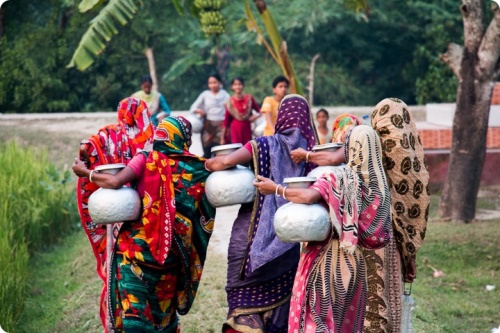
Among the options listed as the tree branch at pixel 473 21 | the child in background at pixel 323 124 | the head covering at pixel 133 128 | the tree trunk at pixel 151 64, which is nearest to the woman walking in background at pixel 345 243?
the head covering at pixel 133 128

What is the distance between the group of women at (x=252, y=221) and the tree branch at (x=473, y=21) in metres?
5.02

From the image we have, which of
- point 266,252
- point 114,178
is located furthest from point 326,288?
point 114,178

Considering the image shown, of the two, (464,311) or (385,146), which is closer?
(385,146)

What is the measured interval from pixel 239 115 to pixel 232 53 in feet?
36.3

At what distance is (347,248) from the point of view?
5020 millimetres

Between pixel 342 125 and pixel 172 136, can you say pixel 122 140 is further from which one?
pixel 342 125

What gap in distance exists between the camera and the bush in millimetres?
8406

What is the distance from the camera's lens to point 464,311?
853 cm

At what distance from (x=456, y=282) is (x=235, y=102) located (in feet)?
13.6

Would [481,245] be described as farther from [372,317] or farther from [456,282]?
[372,317]

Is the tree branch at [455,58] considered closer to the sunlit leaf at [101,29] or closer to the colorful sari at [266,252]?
the sunlit leaf at [101,29]

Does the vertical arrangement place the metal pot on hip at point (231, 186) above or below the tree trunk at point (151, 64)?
above

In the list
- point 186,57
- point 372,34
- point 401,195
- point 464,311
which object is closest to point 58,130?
point 186,57

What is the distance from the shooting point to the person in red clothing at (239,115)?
12.5 meters
